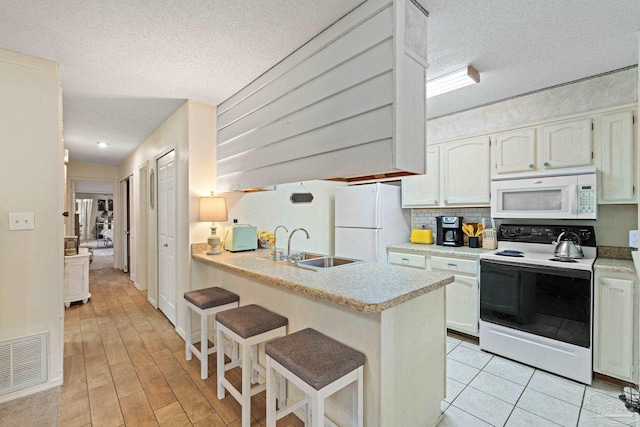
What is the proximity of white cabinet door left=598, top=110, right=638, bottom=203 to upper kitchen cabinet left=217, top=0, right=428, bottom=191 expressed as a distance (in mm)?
1929

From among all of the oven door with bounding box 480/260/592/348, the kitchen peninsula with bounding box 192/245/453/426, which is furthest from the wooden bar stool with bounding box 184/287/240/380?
the oven door with bounding box 480/260/592/348

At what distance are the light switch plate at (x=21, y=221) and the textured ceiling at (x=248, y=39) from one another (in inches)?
46.1

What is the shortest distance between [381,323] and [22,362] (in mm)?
2634

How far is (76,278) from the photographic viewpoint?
13.5 feet

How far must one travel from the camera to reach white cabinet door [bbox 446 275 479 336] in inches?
114

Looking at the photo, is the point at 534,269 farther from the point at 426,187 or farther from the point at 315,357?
the point at 315,357

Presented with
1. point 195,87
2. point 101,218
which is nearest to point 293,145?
point 195,87

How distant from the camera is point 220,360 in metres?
2.05

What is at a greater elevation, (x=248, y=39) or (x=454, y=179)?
(x=248, y=39)

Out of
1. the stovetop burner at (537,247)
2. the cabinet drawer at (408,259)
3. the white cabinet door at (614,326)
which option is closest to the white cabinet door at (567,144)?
the stovetop burner at (537,247)

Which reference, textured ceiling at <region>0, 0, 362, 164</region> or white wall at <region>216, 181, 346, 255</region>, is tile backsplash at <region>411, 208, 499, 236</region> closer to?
white wall at <region>216, 181, 346, 255</region>

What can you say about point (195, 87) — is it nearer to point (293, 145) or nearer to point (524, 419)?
point (293, 145)

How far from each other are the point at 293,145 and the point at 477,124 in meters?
2.30

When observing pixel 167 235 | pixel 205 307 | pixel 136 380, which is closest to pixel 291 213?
pixel 167 235
